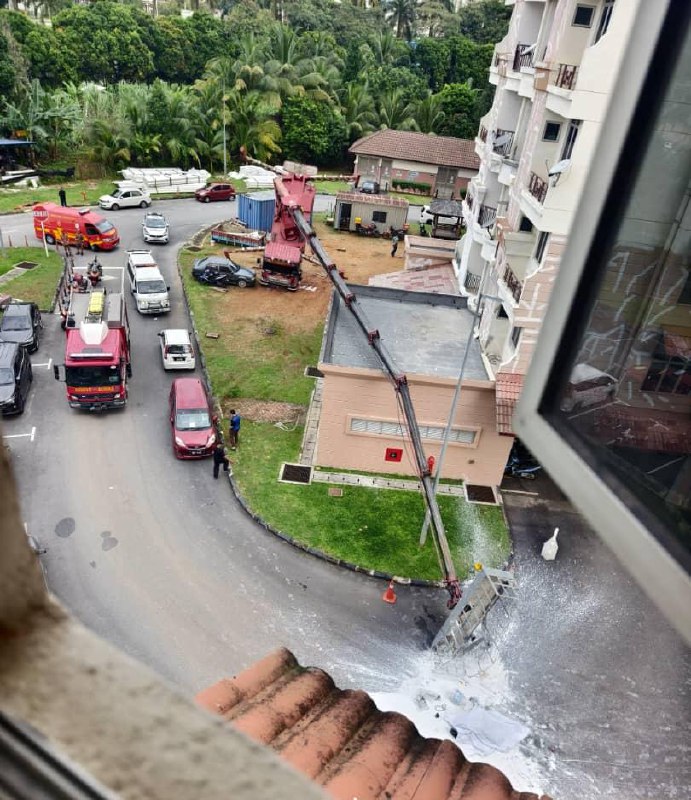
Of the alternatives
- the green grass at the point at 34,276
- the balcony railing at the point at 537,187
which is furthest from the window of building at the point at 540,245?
the green grass at the point at 34,276

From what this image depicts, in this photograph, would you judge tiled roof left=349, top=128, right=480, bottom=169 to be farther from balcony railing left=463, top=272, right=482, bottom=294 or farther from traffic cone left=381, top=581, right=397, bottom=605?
traffic cone left=381, top=581, right=397, bottom=605

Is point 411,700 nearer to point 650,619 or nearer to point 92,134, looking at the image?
point 650,619

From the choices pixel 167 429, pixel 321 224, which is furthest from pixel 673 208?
pixel 321 224

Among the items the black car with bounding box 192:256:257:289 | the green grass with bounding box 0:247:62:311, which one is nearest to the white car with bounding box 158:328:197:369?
the green grass with bounding box 0:247:62:311

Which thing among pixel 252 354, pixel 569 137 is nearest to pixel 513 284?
pixel 569 137

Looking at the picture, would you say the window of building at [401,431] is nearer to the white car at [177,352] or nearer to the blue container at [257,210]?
the white car at [177,352]

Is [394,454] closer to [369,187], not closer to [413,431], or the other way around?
[413,431]
